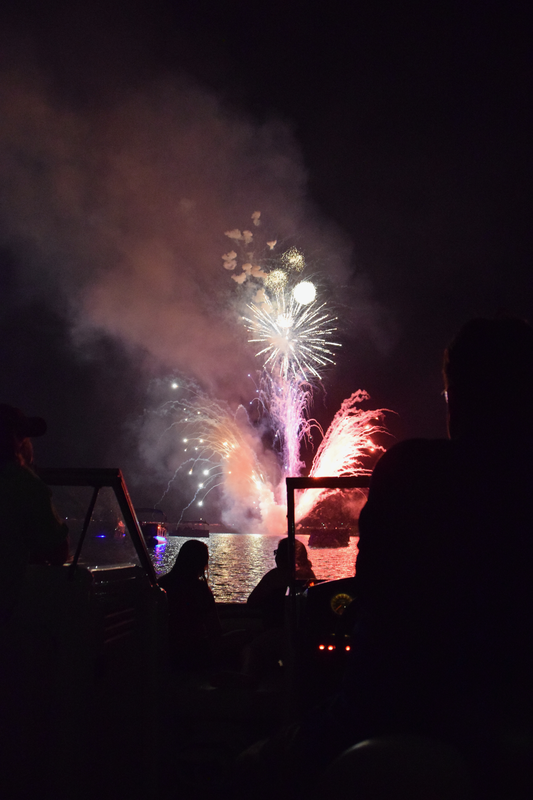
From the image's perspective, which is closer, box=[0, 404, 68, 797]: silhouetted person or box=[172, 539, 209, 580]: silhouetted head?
box=[0, 404, 68, 797]: silhouetted person

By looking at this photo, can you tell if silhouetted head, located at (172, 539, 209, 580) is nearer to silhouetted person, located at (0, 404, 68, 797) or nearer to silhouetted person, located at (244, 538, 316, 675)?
silhouetted person, located at (244, 538, 316, 675)

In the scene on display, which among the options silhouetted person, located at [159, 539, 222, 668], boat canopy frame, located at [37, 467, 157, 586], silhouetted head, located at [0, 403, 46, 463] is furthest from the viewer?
silhouetted person, located at [159, 539, 222, 668]

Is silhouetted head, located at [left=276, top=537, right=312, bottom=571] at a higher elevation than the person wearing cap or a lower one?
lower

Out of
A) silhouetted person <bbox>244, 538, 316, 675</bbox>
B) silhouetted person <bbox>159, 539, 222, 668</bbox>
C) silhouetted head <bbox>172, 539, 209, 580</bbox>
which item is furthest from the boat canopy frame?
silhouetted person <bbox>244, 538, 316, 675</bbox>

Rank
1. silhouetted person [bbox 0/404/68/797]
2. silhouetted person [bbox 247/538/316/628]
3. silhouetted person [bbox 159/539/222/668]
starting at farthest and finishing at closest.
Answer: silhouetted person [bbox 247/538/316/628] → silhouetted person [bbox 159/539/222/668] → silhouetted person [bbox 0/404/68/797]

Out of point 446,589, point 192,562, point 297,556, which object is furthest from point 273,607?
point 446,589

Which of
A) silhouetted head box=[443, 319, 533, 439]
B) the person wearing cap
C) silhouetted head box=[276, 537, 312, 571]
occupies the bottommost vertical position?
silhouetted head box=[276, 537, 312, 571]

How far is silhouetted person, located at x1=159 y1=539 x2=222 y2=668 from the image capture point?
4297 millimetres

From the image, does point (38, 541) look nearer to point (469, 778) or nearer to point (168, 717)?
point (168, 717)

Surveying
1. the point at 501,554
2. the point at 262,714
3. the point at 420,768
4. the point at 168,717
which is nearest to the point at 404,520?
the point at 501,554

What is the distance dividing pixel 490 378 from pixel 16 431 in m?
2.34

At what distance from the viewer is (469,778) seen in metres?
1.07

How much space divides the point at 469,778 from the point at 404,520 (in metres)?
0.53

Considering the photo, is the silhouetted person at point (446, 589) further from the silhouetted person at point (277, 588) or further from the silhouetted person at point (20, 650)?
the silhouetted person at point (277, 588)
